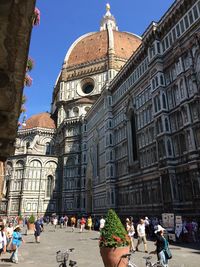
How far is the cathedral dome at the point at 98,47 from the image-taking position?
2530 inches

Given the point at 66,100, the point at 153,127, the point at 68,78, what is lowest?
the point at 153,127

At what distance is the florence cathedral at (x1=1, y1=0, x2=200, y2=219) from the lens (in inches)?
884

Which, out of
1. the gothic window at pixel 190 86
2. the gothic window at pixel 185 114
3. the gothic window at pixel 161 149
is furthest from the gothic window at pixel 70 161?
the gothic window at pixel 190 86

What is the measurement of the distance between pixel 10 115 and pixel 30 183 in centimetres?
4986

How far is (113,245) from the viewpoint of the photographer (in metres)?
7.51

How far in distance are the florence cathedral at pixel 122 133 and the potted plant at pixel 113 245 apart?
1386 centimetres

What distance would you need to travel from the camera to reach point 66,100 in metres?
60.6

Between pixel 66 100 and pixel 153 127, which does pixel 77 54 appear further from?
pixel 153 127

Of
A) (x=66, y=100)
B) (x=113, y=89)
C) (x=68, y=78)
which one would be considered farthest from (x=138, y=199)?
(x=68, y=78)

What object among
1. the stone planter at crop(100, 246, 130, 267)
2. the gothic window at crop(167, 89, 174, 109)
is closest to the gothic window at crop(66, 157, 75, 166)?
the gothic window at crop(167, 89, 174, 109)

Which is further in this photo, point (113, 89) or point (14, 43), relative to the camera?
point (113, 89)

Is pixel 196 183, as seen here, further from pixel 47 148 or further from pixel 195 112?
pixel 47 148

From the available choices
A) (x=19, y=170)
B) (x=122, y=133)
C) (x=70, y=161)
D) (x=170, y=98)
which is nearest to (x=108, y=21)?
(x=70, y=161)

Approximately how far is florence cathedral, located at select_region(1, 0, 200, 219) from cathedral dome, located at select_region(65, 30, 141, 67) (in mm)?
333
